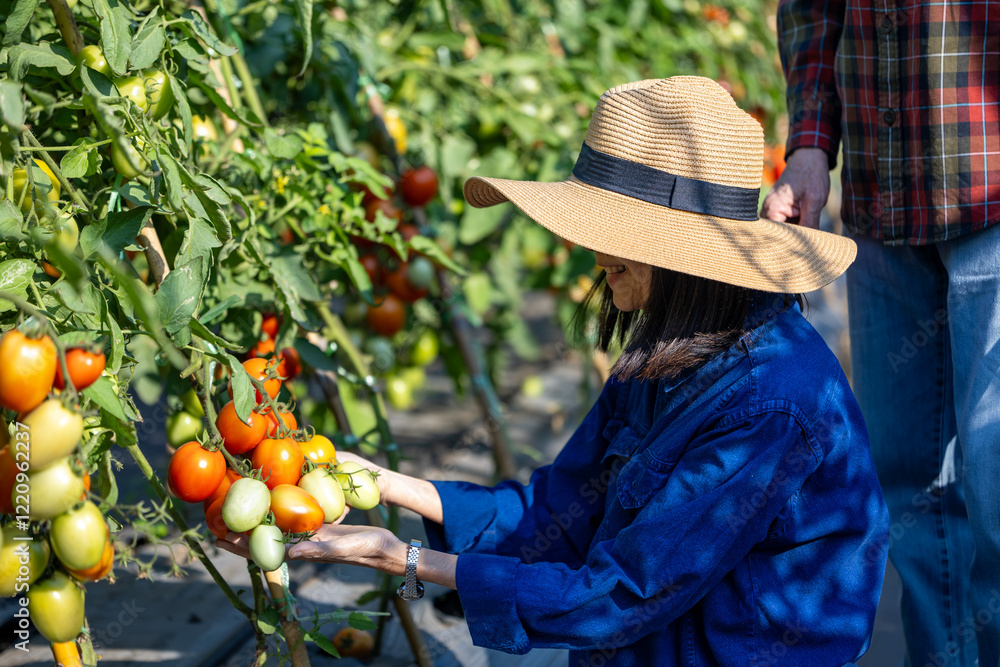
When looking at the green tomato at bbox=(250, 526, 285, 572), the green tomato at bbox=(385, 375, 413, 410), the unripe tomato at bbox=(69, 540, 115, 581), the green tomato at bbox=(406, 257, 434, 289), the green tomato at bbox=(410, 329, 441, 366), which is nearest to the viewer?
the unripe tomato at bbox=(69, 540, 115, 581)

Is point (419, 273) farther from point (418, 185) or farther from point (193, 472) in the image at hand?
point (193, 472)

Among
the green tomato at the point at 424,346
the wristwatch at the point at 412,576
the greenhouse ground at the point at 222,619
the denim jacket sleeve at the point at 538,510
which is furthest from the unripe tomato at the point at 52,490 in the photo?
the green tomato at the point at 424,346

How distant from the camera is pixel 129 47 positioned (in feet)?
3.11

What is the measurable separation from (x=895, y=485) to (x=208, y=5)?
1.39 meters

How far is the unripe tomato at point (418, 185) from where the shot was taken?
1.84m

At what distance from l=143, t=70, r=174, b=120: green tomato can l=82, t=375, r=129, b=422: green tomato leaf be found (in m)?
0.38

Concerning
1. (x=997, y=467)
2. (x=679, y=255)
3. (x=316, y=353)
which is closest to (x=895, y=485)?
(x=997, y=467)

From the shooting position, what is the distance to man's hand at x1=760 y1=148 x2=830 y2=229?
1398mm

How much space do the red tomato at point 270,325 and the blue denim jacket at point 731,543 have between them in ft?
1.79

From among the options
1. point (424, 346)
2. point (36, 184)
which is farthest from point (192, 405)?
point (424, 346)

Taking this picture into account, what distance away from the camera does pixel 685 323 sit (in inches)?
42.7

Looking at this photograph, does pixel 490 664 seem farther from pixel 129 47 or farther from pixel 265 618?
pixel 129 47

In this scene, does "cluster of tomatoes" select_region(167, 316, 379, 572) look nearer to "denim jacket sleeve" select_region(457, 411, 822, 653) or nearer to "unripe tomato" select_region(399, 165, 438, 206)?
"denim jacket sleeve" select_region(457, 411, 822, 653)

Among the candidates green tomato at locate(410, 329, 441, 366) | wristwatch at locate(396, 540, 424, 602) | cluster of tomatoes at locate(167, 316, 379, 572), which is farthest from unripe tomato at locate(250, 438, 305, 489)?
green tomato at locate(410, 329, 441, 366)
